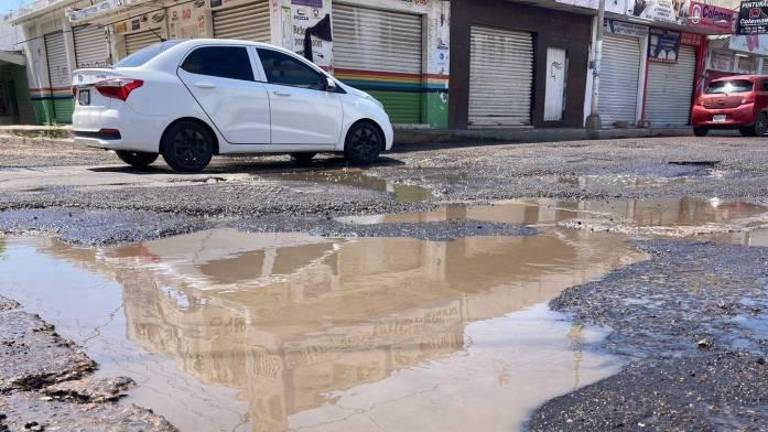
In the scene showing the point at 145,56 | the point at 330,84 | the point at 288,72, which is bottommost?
the point at 330,84

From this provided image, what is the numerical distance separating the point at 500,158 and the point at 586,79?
10.7 metres

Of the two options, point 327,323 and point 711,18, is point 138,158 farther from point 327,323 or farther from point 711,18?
point 711,18

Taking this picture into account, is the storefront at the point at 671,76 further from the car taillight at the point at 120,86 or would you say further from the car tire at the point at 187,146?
the car taillight at the point at 120,86

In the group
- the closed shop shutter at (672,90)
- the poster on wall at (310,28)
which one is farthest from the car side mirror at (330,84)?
the closed shop shutter at (672,90)

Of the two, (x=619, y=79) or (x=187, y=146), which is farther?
(x=619, y=79)

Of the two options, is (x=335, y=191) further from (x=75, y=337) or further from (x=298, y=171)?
(x=75, y=337)

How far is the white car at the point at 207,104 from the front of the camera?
703 centimetres

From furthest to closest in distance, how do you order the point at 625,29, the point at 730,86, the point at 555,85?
the point at 625,29 < the point at 555,85 < the point at 730,86

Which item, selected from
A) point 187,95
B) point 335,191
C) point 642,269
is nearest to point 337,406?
point 642,269

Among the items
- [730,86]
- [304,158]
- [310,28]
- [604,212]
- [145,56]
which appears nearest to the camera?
[604,212]

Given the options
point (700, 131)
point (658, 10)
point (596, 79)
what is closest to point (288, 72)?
point (596, 79)

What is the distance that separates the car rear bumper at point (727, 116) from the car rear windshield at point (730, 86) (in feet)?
1.81

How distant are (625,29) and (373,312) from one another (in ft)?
65.6

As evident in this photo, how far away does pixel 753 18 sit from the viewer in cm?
2281
